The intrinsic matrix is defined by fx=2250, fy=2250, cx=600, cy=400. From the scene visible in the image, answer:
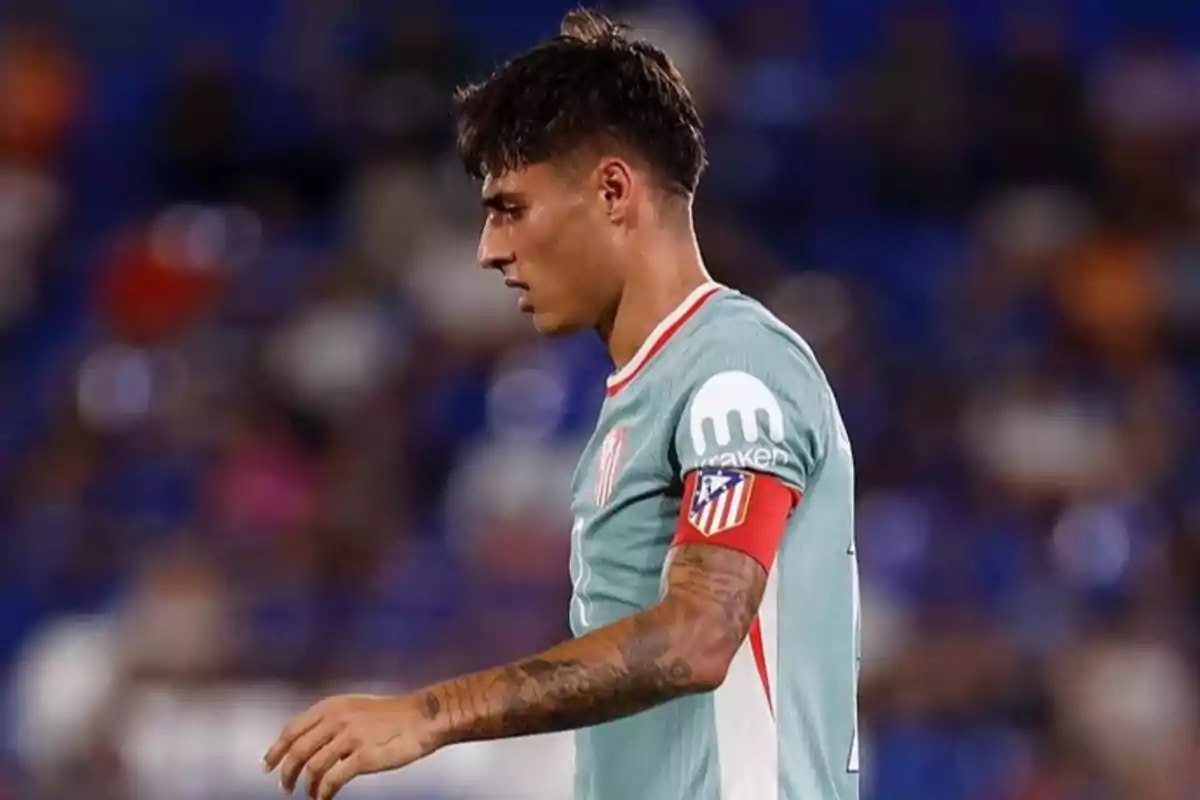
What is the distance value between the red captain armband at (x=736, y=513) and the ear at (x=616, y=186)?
0.44 metres

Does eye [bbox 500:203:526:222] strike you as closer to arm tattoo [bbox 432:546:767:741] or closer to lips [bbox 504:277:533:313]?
lips [bbox 504:277:533:313]

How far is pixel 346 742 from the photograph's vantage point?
245cm

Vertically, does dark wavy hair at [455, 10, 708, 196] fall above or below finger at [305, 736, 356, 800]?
above

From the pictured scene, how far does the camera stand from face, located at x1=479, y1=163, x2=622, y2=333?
2.95 meters

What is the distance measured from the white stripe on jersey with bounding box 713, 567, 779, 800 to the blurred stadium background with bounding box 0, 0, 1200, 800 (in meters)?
4.08

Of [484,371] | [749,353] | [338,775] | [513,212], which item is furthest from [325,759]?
[484,371]

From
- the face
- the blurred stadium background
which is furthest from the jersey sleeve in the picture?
the blurred stadium background

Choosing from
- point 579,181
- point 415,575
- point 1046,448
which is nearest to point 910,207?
point 1046,448

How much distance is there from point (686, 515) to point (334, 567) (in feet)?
16.7

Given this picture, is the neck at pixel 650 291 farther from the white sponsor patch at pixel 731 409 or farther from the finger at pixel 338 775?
the finger at pixel 338 775

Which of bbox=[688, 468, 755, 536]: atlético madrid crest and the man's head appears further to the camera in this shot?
the man's head

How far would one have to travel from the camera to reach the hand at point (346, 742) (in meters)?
2.43

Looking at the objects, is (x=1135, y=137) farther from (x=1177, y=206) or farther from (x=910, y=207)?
(x=910, y=207)

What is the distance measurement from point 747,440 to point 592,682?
0.35 m
